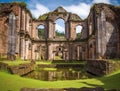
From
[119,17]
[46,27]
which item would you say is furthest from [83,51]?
[119,17]

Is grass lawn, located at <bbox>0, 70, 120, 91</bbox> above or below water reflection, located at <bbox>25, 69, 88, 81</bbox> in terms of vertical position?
above

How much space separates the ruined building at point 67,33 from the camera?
2338cm

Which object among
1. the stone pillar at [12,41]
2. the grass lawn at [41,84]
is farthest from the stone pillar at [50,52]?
the grass lawn at [41,84]

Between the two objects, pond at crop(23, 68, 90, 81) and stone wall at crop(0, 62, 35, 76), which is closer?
stone wall at crop(0, 62, 35, 76)

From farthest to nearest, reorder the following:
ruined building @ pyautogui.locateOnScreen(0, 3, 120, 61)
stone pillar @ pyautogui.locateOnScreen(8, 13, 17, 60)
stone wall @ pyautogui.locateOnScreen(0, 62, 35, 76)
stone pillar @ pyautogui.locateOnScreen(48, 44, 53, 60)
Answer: stone pillar @ pyautogui.locateOnScreen(48, 44, 53, 60) < ruined building @ pyautogui.locateOnScreen(0, 3, 120, 61) < stone pillar @ pyautogui.locateOnScreen(8, 13, 17, 60) < stone wall @ pyautogui.locateOnScreen(0, 62, 35, 76)

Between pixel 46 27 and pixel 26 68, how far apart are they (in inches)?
720

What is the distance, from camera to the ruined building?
2338cm

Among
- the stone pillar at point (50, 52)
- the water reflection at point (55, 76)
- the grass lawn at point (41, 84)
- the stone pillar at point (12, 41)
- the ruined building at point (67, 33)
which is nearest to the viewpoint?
the grass lawn at point (41, 84)

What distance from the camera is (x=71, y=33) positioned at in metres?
33.3

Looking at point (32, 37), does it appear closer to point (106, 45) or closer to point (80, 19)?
point (80, 19)

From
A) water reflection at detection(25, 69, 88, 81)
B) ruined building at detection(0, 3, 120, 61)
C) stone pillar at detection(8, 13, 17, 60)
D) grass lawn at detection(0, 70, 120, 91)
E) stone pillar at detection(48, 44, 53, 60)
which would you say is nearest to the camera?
grass lawn at detection(0, 70, 120, 91)

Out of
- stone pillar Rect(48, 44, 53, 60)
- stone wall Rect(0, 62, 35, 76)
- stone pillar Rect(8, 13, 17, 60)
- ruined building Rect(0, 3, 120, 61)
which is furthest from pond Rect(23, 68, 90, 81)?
stone pillar Rect(48, 44, 53, 60)

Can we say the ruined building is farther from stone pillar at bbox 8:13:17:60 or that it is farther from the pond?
the pond

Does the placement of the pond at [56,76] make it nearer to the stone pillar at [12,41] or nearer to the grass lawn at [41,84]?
the grass lawn at [41,84]
